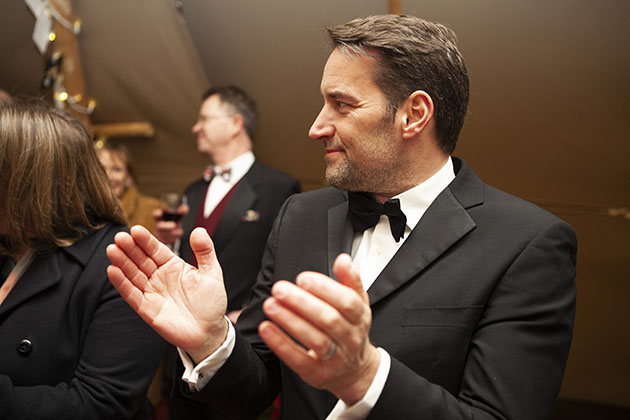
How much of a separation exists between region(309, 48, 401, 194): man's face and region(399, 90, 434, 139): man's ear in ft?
0.13

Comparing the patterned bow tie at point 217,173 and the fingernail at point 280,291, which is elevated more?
the fingernail at point 280,291

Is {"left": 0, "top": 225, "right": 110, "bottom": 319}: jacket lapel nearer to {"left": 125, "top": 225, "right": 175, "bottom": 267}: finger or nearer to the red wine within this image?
{"left": 125, "top": 225, "right": 175, "bottom": 267}: finger

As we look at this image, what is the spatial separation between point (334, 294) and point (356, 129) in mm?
721

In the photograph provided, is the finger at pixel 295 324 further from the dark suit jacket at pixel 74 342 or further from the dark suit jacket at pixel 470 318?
the dark suit jacket at pixel 74 342

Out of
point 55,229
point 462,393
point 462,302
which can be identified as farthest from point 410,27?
point 55,229

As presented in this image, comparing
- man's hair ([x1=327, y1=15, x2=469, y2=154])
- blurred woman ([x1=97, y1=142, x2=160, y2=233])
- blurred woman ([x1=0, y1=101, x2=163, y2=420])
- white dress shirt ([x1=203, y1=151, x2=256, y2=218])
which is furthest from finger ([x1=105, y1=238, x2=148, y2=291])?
blurred woman ([x1=97, y1=142, x2=160, y2=233])

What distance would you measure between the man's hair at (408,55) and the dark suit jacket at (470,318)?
29 centimetres

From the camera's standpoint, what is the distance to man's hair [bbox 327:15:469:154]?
164 centimetres

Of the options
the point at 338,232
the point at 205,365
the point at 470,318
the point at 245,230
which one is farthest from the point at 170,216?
the point at 470,318

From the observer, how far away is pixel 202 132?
12.8 feet

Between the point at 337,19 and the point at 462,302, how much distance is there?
86.7 inches

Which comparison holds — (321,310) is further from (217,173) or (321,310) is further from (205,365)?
(217,173)

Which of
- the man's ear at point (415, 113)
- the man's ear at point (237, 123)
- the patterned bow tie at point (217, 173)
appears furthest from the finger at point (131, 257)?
the man's ear at point (237, 123)

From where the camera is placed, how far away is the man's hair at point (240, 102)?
3.81 meters
